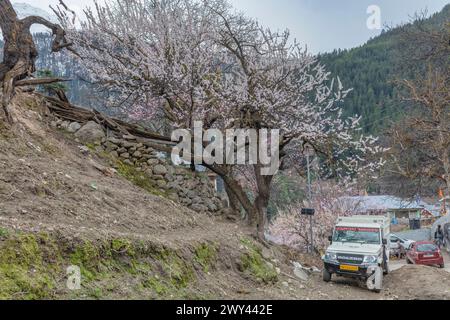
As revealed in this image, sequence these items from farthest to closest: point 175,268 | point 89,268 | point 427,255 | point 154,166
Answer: point 427,255, point 154,166, point 175,268, point 89,268

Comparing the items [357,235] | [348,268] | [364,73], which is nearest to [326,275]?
[348,268]

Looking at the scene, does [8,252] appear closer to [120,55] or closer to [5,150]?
[5,150]

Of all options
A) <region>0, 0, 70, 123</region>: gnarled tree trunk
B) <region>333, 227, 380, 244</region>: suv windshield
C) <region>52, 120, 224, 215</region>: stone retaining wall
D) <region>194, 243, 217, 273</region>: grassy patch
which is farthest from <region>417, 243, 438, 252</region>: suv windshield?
<region>0, 0, 70, 123</region>: gnarled tree trunk

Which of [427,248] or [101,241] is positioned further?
[427,248]

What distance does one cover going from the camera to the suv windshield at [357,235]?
13616 millimetres

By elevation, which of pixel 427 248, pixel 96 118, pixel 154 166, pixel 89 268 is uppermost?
pixel 96 118

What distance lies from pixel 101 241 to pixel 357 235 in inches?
424

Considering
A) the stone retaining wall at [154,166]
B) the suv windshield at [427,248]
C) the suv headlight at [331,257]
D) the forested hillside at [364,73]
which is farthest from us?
the forested hillside at [364,73]

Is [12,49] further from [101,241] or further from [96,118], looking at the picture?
[101,241]

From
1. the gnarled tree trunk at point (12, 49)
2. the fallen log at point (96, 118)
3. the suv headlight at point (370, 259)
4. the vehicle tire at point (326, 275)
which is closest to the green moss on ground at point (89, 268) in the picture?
the gnarled tree trunk at point (12, 49)

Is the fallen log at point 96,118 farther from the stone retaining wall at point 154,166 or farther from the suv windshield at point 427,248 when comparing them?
the suv windshield at point 427,248

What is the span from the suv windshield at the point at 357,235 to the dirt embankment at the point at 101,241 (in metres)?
2.37

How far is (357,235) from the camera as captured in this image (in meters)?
13.9
